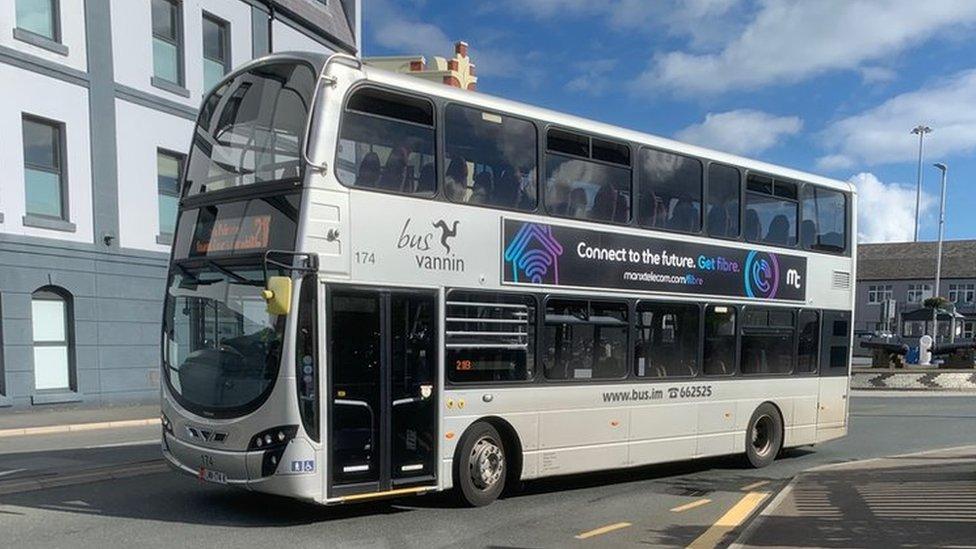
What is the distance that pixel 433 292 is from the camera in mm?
7242

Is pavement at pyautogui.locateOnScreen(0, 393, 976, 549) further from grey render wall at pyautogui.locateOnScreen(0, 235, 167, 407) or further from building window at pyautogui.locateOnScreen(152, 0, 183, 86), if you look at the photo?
building window at pyautogui.locateOnScreen(152, 0, 183, 86)

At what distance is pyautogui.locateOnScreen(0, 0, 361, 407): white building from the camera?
50.5 ft

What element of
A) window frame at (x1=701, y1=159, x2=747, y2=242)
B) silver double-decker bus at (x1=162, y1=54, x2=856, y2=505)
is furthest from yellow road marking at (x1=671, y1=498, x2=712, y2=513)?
window frame at (x1=701, y1=159, x2=747, y2=242)

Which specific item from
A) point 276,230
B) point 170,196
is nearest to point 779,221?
point 276,230

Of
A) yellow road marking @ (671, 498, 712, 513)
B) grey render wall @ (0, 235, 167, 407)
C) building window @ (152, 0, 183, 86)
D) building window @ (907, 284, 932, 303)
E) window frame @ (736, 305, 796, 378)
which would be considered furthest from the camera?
building window @ (907, 284, 932, 303)

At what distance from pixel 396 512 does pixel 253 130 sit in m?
3.97

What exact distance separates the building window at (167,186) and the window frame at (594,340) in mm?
13626

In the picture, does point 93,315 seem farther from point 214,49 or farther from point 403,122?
point 403,122

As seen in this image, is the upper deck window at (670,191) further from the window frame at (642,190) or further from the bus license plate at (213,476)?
the bus license plate at (213,476)

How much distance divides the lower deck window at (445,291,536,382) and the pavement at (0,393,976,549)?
4.60ft

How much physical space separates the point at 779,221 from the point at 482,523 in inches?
256

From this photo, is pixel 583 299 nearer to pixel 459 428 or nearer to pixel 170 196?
pixel 459 428

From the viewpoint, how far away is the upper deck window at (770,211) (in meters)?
10.3

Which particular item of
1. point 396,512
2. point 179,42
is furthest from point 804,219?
point 179,42
